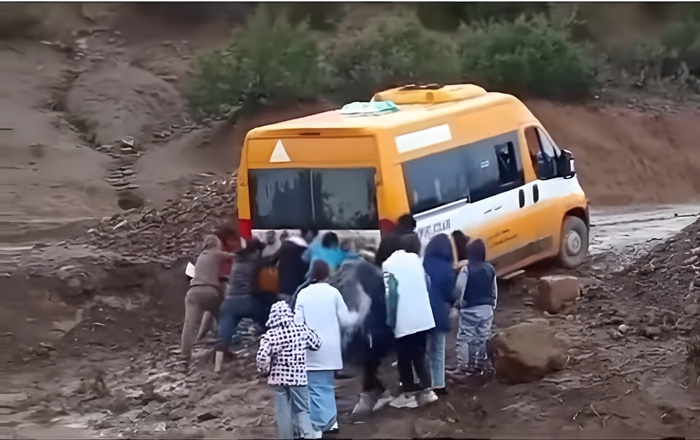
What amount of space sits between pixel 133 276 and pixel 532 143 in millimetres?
3243

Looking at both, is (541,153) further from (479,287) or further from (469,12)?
(469,12)

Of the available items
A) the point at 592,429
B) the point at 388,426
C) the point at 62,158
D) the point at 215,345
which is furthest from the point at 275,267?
the point at 592,429

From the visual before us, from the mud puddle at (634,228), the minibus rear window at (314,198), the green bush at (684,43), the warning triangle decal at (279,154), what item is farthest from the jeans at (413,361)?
the green bush at (684,43)

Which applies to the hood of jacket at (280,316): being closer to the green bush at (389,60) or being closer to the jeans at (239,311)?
the jeans at (239,311)

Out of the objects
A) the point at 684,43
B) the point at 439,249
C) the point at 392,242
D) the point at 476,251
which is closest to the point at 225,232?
the point at 392,242

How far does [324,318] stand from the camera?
6859 mm

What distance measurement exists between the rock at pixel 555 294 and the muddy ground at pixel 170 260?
0.27ft

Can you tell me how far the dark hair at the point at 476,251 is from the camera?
7262mm

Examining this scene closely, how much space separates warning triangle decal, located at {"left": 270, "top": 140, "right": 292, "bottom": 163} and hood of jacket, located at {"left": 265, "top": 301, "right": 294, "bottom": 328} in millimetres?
1094

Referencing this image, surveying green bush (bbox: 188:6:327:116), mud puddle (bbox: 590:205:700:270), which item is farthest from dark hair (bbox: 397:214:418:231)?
mud puddle (bbox: 590:205:700:270)

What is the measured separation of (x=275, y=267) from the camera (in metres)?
7.23

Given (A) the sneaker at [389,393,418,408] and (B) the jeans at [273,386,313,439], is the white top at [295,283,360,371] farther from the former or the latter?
(A) the sneaker at [389,393,418,408]

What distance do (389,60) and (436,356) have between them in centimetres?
245

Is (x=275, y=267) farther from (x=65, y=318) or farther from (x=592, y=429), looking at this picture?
(x=592, y=429)
